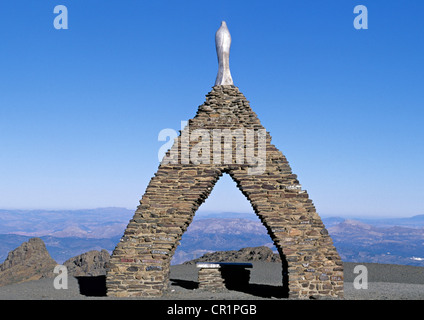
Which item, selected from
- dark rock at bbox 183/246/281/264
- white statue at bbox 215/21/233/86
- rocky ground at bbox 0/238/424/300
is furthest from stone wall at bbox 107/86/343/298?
dark rock at bbox 183/246/281/264

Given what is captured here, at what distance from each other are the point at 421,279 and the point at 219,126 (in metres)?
12.9

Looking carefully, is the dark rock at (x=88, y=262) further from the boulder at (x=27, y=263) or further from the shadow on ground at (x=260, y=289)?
the shadow on ground at (x=260, y=289)

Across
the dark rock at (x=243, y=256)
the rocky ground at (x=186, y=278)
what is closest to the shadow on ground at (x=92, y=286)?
the rocky ground at (x=186, y=278)

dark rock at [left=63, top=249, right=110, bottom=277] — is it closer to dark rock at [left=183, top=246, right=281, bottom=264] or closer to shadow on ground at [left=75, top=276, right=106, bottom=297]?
dark rock at [left=183, top=246, right=281, bottom=264]

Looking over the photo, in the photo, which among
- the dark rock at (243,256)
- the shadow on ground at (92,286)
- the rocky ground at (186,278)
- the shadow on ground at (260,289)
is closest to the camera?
the shadow on ground at (260,289)

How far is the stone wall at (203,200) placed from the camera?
44.3 ft

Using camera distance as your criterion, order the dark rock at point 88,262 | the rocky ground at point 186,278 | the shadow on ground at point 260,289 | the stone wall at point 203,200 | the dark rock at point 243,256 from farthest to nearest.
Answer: the dark rock at point 243,256
the dark rock at point 88,262
the rocky ground at point 186,278
the shadow on ground at point 260,289
the stone wall at point 203,200

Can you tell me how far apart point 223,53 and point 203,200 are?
4581mm

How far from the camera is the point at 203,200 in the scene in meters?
14.7

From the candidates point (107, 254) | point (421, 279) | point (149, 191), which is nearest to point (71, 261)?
point (107, 254)

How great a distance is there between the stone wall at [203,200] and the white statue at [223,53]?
291 millimetres

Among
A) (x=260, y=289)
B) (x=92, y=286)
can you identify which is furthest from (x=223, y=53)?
(x=92, y=286)
